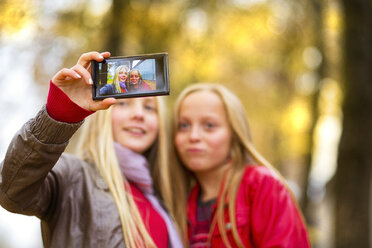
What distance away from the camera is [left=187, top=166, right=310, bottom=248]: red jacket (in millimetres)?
2658

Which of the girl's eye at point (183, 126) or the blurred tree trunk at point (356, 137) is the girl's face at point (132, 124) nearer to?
the girl's eye at point (183, 126)

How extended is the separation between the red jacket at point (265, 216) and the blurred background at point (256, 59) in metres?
2.94

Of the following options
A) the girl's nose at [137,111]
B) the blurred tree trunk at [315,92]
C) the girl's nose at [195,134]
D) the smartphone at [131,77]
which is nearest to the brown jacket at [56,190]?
the smartphone at [131,77]

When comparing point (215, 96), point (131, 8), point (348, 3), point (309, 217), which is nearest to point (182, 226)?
point (215, 96)

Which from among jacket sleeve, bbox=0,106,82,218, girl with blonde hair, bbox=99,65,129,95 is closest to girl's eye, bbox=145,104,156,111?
girl with blonde hair, bbox=99,65,129,95

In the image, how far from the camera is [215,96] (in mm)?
3236

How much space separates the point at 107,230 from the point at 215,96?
4.71 feet

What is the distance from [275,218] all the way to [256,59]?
10297 millimetres

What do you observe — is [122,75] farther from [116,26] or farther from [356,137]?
[116,26]

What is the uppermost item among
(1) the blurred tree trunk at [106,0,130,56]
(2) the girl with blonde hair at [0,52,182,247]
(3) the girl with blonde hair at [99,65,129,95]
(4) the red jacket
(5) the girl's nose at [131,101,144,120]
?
(1) the blurred tree trunk at [106,0,130,56]

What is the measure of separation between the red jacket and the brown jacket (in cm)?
91

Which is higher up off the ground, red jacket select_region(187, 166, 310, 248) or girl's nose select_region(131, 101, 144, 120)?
girl's nose select_region(131, 101, 144, 120)

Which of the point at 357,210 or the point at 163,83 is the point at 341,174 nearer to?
the point at 357,210

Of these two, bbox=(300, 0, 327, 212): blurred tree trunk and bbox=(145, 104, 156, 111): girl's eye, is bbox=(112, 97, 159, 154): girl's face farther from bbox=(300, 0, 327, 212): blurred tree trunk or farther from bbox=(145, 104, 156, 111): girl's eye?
bbox=(300, 0, 327, 212): blurred tree trunk
